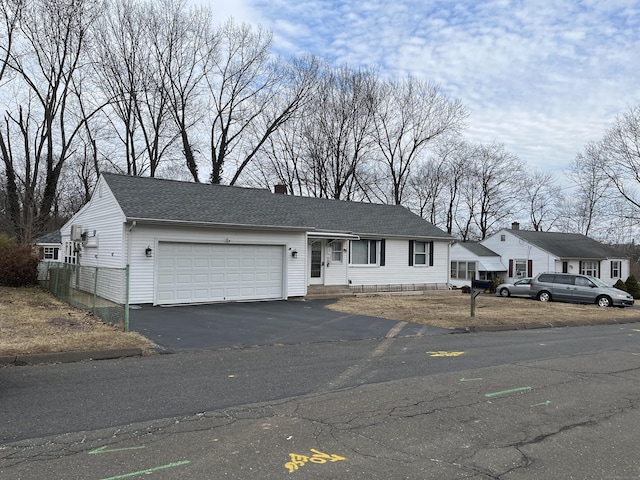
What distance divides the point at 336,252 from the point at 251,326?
1147cm

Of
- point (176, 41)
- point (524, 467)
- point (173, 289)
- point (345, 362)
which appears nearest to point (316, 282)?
point (173, 289)

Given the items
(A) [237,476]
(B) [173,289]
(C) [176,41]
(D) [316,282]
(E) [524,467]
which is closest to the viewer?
(A) [237,476]

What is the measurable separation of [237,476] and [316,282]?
19.3m

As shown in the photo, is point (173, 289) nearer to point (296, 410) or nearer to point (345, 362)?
point (345, 362)

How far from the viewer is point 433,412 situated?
596 centimetres

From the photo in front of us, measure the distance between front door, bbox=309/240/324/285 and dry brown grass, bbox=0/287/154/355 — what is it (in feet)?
34.7

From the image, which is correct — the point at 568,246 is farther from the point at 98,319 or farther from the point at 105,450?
the point at 105,450

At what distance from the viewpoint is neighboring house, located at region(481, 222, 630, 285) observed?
130 feet

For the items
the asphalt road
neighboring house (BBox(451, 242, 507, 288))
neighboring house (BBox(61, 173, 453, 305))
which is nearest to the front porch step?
neighboring house (BBox(61, 173, 453, 305))

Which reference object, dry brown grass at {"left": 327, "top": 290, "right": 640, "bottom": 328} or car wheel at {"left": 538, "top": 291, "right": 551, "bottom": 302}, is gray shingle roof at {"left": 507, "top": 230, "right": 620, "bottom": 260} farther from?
dry brown grass at {"left": 327, "top": 290, "right": 640, "bottom": 328}


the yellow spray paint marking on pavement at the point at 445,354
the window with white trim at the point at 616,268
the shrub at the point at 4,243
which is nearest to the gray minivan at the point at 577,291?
the yellow spray paint marking on pavement at the point at 445,354

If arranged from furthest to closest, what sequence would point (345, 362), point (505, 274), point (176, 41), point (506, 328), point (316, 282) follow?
point (505, 274), point (176, 41), point (316, 282), point (506, 328), point (345, 362)

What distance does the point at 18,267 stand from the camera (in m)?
21.9

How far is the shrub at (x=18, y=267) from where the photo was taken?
21.8m
